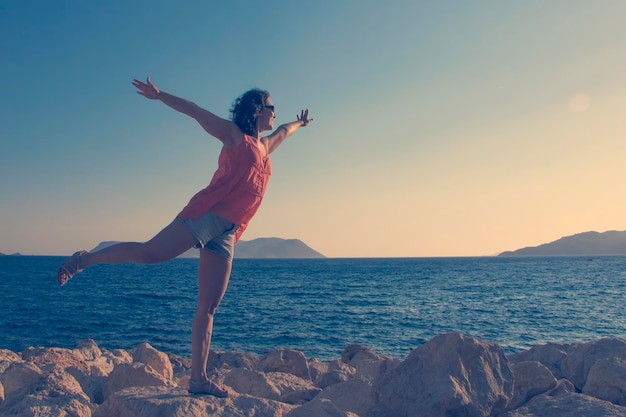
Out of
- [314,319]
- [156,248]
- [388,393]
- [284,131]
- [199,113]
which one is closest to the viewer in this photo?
[156,248]

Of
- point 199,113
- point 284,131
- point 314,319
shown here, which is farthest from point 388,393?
point 314,319

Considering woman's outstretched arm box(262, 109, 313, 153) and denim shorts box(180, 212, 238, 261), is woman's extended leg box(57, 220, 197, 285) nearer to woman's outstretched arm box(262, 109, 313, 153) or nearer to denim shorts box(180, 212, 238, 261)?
denim shorts box(180, 212, 238, 261)

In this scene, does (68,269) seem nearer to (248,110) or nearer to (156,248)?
(156,248)

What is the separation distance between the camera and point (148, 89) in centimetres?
318

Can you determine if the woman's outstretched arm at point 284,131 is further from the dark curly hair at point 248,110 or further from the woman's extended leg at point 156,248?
the woman's extended leg at point 156,248

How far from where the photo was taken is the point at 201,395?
3.40 metres

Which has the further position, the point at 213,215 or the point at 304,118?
the point at 304,118

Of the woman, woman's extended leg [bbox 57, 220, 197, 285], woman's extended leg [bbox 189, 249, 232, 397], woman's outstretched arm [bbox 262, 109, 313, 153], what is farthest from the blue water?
woman's extended leg [bbox 57, 220, 197, 285]

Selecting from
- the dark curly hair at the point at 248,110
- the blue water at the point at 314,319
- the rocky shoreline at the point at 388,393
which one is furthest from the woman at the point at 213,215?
the blue water at the point at 314,319

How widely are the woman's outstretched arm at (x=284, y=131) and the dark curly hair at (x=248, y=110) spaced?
24cm

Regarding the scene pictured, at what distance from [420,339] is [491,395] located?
1646 centimetres

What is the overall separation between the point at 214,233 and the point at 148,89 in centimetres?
100

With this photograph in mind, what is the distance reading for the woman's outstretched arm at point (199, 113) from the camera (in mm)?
3196

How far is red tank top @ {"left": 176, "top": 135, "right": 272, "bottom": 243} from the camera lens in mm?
3230
